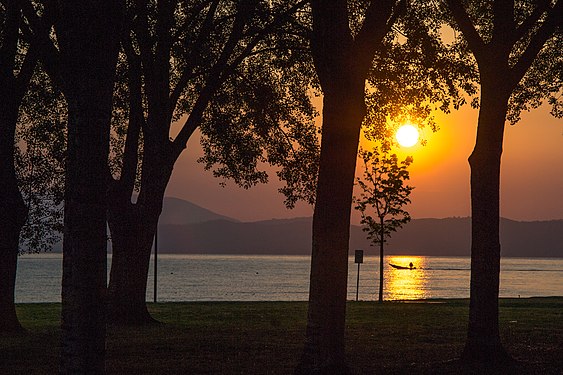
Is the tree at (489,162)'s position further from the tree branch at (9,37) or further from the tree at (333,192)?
the tree branch at (9,37)

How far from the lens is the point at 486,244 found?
591 inches

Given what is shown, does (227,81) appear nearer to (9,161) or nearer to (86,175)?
(9,161)

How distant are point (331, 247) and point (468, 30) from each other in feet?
16.9

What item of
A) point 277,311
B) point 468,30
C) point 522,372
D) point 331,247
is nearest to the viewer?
point 331,247

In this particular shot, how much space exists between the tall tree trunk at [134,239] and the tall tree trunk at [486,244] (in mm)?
11785

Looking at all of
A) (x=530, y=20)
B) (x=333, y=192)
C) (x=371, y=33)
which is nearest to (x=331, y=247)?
(x=333, y=192)

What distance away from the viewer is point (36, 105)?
26609mm

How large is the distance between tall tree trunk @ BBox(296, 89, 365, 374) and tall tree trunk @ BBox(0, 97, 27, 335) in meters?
9.86

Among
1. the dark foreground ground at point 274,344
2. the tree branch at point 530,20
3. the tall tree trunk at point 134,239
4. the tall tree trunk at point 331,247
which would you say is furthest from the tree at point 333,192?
the tall tree trunk at point 134,239

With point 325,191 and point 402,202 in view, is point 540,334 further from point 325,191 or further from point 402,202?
point 402,202

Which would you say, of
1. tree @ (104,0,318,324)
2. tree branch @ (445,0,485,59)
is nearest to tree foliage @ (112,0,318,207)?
tree @ (104,0,318,324)

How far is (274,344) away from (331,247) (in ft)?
21.4

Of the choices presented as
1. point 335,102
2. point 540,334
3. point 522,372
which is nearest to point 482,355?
point 522,372

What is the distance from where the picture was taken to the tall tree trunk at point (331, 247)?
13219mm
